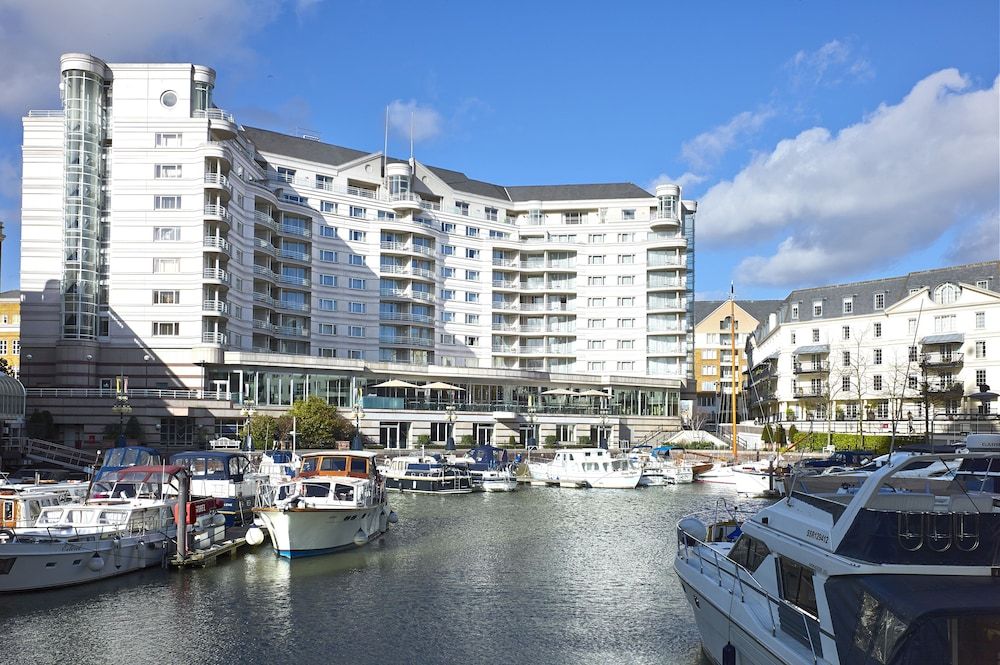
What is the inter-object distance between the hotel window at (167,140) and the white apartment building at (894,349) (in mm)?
65791

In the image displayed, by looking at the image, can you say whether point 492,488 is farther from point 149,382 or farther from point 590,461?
point 149,382

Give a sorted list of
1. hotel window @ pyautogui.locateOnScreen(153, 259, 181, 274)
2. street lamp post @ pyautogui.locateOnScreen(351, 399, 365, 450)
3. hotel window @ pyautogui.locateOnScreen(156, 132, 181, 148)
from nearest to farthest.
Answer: hotel window @ pyautogui.locateOnScreen(153, 259, 181, 274) → street lamp post @ pyautogui.locateOnScreen(351, 399, 365, 450) → hotel window @ pyautogui.locateOnScreen(156, 132, 181, 148)

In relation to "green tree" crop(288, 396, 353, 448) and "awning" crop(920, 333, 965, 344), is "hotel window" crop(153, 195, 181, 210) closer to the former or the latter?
"green tree" crop(288, 396, 353, 448)

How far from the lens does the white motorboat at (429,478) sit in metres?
56.4

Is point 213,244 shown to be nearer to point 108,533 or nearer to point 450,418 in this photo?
point 450,418

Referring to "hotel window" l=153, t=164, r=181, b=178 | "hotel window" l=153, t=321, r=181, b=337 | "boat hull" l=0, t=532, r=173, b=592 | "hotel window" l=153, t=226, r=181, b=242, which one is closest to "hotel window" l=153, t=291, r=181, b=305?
"hotel window" l=153, t=321, r=181, b=337

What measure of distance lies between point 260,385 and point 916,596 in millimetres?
73357

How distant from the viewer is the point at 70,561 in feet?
83.3

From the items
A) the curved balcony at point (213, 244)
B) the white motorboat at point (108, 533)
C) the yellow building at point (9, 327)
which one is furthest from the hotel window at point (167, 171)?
the white motorboat at point (108, 533)

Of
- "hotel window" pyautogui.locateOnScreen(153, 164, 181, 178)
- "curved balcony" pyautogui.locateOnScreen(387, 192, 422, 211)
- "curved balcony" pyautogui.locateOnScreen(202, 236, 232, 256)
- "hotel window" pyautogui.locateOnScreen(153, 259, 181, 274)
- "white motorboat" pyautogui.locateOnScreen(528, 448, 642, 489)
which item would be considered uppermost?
"curved balcony" pyautogui.locateOnScreen(387, 192, 422, 211)

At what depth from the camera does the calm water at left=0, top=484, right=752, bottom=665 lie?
19984 millimetres

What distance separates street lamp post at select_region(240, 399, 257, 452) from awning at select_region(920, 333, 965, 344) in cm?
6186

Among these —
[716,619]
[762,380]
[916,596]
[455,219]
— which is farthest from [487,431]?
[916,596]

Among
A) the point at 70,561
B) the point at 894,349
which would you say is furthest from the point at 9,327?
the point at 894,349
